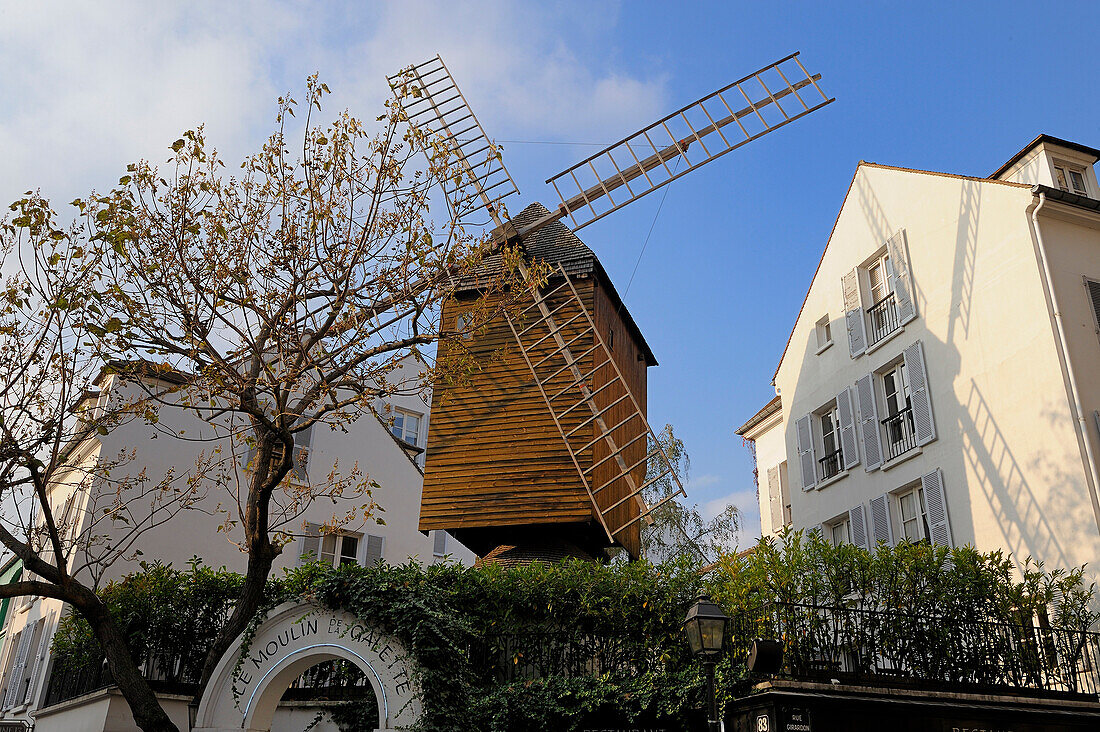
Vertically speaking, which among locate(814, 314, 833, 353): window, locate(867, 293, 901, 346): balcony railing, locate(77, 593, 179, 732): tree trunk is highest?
locate(814, 314, 833, 353): window

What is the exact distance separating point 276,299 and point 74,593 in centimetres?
392

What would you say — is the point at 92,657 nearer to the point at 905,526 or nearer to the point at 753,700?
the point at 753,700

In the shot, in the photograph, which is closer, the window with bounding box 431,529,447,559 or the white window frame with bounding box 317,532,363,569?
the white window frame with bounding box 317,532,363,569

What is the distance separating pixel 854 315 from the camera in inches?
A: 661

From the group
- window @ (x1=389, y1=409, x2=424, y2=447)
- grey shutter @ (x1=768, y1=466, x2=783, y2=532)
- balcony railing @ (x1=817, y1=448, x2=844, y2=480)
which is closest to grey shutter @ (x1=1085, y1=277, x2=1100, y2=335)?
balcony railing @ (x1=817, y1=448, x2=844, y2=480)

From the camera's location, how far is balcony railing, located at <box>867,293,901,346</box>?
15.9m

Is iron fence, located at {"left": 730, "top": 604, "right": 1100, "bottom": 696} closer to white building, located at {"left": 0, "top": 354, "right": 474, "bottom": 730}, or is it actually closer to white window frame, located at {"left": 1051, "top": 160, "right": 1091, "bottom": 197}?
white window frame, located at {"left": 1051, "top": 160, "right": 1091, "bottom": 197}

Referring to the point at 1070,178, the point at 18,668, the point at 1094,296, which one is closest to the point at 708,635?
the point at 1094,296

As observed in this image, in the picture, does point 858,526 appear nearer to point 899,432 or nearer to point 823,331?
point 899,432

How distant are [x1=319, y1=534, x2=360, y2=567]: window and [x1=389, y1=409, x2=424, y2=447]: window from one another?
12.7ft

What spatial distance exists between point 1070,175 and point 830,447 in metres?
6.29

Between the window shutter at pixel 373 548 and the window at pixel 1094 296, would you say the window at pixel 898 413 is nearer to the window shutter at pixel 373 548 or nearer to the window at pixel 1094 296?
the window at pixel 1094 296

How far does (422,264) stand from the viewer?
11000 mm

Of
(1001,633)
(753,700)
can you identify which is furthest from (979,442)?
(753,700)
